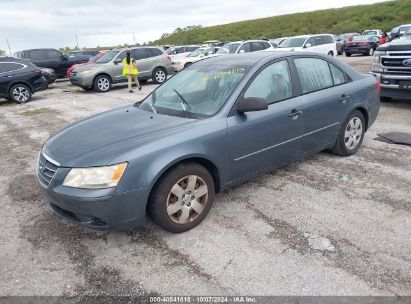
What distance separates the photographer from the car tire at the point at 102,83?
559 inches

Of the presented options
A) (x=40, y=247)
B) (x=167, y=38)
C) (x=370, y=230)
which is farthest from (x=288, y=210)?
(x=167, y=38)

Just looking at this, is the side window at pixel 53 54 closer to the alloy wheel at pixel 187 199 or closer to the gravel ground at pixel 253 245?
the gravel ground at pixel 253 245

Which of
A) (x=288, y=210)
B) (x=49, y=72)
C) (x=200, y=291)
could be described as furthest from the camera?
(x=49, y=72)

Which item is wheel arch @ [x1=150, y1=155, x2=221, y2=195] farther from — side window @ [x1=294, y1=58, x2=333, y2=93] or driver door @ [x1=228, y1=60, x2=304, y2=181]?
side window @ [x1=294, y1=58, x2=333, y2=93]

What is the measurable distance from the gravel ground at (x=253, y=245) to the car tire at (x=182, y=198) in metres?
0.14

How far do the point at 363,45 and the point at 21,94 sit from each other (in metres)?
21.2

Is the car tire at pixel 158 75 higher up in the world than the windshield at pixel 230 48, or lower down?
lower down

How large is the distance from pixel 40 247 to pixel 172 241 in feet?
4.08

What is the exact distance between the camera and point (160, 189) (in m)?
3.05

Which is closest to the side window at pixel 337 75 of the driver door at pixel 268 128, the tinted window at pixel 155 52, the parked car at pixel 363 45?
the driver door at pixel 268 128

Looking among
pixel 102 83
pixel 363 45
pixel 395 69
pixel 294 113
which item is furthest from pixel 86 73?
pixel 363 45

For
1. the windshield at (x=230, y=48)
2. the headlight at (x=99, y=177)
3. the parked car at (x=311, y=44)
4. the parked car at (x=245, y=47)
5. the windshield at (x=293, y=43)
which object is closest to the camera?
the headlight at (x=99, y=177)

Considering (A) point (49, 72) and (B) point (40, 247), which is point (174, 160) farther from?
(A) point (49, 72)

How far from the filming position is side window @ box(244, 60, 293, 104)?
12.3 feet
